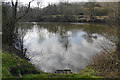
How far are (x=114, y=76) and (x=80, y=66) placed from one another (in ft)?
13.4

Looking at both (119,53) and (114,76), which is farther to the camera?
(119,53)

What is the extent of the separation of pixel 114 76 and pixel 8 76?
4.36 meters

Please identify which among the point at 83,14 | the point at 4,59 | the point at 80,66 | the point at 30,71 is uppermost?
the point at 83,14

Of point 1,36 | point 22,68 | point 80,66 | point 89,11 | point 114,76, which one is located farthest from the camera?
point 89,11

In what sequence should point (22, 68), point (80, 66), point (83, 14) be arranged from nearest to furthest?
point (22, 68) → point (80, 66) → point (83, 14)

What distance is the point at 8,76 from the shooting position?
15.1ft

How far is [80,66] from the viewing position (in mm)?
9055

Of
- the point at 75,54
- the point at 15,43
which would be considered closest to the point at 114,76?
the point at 75,54

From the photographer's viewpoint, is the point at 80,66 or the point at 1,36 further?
the point at 1,36

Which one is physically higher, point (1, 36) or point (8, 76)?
point (1, 36)

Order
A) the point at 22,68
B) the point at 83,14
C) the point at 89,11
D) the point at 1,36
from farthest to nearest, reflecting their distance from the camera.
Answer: the point at 83,14
the point at 89,11
the point at 1,36
the point at 22,68

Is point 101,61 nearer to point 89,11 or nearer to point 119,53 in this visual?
point 119,53

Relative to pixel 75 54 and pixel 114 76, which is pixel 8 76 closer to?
pixel 114 76

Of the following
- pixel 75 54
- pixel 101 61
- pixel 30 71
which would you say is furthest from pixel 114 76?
pixel 75 54
